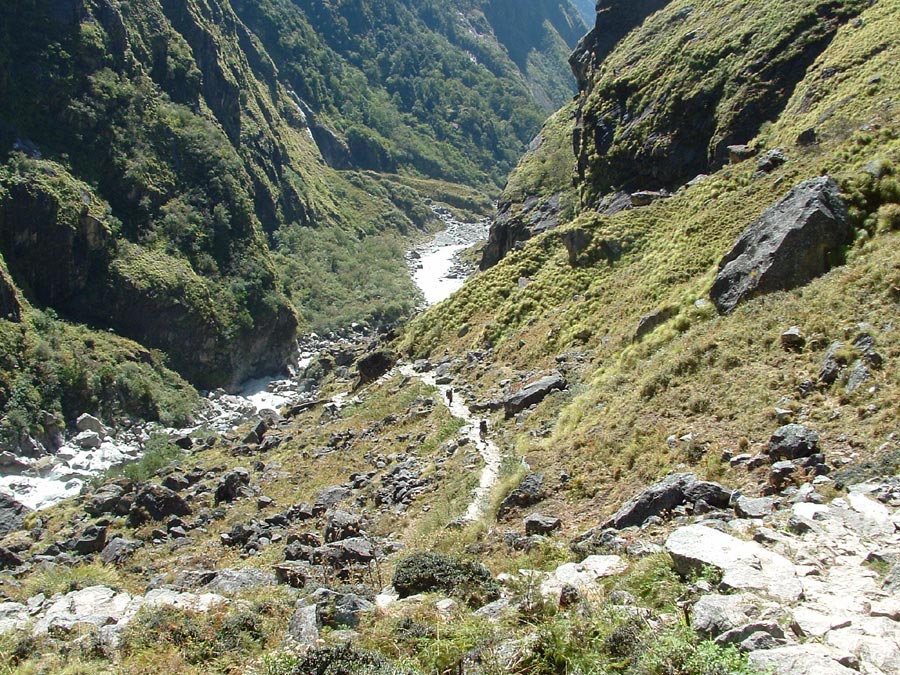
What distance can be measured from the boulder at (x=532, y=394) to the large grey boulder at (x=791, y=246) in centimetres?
574

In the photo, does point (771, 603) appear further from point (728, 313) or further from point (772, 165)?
point (772, 165)

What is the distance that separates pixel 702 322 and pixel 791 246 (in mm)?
2927

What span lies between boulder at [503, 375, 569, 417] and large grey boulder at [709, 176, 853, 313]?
574 centimetres

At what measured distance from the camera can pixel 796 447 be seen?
456 inches

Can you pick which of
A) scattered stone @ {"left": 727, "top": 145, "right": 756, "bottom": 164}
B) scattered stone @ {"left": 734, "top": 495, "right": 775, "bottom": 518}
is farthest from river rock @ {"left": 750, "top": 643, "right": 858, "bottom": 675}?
scattered stone @ {"left": 727, "top": 145, "right": 756, "bottom": 164}

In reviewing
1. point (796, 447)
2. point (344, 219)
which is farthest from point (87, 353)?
point (344, 219)

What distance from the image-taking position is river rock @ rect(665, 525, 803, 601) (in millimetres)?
7719

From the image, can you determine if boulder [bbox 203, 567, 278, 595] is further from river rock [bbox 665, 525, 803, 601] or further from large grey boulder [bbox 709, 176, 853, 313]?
large grey boulder [bbox 709, 176, 853, 313]

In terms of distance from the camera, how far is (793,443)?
38.2 ft

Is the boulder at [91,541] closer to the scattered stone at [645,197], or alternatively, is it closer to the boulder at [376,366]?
the boulder at [376,366]

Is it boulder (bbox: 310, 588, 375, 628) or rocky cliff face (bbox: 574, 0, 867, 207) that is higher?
rocky cliff face (bbox: 574, 0, 867, 207)

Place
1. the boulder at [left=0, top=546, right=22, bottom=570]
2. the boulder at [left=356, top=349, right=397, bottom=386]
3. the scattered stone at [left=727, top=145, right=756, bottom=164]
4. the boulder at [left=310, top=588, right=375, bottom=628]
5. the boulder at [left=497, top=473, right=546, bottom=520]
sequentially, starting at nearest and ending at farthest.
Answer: the boulder at [left=310, top=588, right=375, bottom=628]
the boulder at [left=497, top=473, right=546, bottom=520]
the boulder at [left=0, top=546, right=22, bottom=570]
the scattered stone at [left=727, top=145, right=756, bottom=164]
the boulder at [left=356, top=349, right=397, bottom=386]

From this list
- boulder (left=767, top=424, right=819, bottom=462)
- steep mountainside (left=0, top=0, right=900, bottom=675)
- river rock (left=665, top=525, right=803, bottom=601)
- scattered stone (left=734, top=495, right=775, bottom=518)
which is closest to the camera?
river rock (left=665, top=525, right=803, bottom=601)

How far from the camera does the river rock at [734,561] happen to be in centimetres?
772
